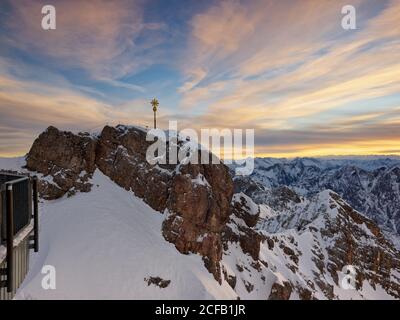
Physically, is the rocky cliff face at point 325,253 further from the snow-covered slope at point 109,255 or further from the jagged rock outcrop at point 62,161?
the jagged rock outcrop at point 62,161

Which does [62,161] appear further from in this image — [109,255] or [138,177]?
[109,255]

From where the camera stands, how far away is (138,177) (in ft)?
171

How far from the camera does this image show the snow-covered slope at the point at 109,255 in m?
34.0

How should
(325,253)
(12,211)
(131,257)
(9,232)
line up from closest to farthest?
(9,232)
(12,211)
(131,257)
(325,253)

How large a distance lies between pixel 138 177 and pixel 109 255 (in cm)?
1605

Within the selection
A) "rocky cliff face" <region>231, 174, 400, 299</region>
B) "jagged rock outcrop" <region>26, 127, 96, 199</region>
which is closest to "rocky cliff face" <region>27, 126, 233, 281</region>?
"jagged rock outcrop" <region>26, 127, 96, 199</region>

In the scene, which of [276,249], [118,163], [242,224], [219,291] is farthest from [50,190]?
[276,249]

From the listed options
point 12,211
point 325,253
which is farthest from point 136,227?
point 325,253

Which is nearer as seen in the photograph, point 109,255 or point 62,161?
point 109,255

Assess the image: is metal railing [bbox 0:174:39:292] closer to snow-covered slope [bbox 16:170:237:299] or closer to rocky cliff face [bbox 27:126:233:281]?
snow-covered slope [bbox 16:170:237:299]

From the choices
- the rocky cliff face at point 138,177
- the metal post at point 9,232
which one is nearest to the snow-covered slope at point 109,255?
the rocky cliff face at point 138,177

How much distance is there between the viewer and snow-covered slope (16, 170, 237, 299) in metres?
34.0

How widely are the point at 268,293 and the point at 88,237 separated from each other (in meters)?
41.6

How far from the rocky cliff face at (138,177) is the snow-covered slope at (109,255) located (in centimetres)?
170
